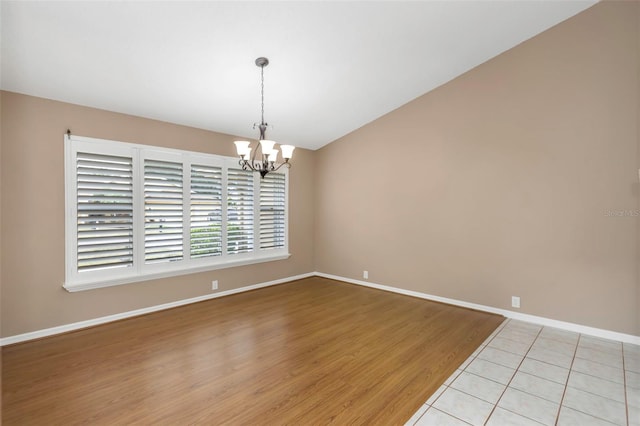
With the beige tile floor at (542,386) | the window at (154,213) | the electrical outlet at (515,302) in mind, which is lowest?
the beige tile floor at (542,386)

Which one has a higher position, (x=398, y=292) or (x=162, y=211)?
(x=162, y=211)

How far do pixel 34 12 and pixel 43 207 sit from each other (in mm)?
1973

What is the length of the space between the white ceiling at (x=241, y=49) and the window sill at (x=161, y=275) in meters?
2.13

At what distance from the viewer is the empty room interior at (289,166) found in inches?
93.7

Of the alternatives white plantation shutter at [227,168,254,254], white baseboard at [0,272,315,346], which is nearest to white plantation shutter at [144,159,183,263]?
white baseboard at [0,272,315,346]

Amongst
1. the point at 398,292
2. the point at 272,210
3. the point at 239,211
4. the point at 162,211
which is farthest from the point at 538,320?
the point at 162,211

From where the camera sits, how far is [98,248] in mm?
3566

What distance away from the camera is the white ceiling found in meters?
2.53

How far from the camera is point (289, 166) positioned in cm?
304

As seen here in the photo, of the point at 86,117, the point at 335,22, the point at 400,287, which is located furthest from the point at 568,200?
the point at 86,117

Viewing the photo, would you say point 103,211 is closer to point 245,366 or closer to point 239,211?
point 239,211

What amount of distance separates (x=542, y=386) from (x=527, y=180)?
7.95ft

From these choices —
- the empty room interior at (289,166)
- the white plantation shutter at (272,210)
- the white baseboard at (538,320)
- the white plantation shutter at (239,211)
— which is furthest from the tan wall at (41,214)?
the white baseboard at (538,320)

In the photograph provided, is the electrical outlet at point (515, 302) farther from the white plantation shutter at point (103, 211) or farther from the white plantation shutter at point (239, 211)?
the white plantation shutter at point (103, 211)
